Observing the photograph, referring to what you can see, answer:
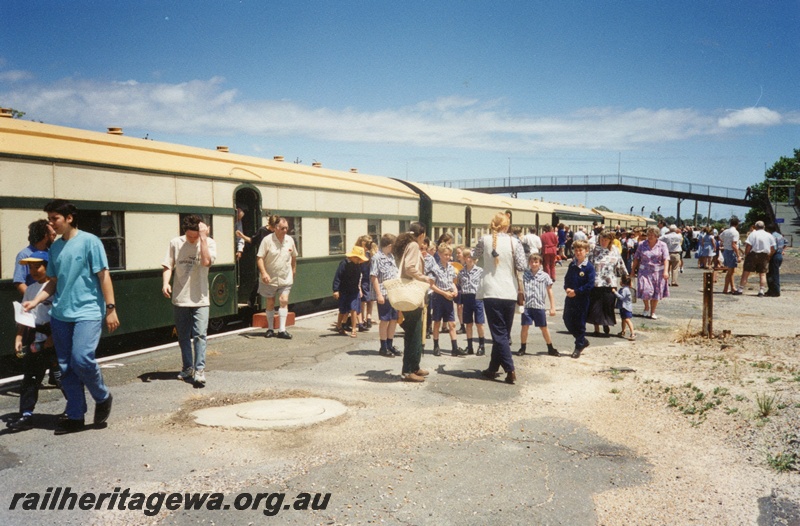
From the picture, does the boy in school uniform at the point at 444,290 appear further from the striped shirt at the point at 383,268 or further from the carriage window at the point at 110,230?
the carriage window at the point at 110,230

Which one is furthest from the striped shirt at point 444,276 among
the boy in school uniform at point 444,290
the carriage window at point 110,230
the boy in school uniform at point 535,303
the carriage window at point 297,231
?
the carriage window at point 297,231

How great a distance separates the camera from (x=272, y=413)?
18.2ft

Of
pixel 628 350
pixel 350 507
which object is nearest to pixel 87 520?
pixel 350 507

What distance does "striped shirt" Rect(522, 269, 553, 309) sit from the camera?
28.0 feet

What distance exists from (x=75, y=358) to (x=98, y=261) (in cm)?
81

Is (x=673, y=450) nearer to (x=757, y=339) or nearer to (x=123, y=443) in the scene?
(x=123, y=443)

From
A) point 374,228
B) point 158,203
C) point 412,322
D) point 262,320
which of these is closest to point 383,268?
point 412,322

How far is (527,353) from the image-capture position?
28.3 feet

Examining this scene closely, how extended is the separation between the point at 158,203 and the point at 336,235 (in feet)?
17.5

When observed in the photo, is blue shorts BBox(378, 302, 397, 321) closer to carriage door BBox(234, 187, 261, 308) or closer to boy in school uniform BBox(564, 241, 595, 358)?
boy in school uniform BBox(564, 241, 595, 358)

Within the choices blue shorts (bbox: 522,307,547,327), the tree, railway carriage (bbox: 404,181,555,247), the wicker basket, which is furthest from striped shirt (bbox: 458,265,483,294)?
Answer: the tree

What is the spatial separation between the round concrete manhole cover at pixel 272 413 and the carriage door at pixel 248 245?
537 cm

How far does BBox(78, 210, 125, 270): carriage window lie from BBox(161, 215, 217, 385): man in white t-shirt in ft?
6.82

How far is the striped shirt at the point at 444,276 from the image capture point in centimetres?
836
